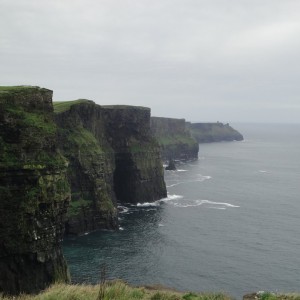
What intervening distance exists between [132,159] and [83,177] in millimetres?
29585

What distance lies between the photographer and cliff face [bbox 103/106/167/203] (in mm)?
121875

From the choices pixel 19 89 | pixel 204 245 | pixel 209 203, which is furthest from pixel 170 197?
pixel 19 89

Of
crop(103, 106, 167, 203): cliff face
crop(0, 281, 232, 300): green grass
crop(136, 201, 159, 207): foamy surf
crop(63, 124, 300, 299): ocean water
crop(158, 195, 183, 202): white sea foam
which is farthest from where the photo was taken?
crop(158, 195, 183, 202): white sea foam

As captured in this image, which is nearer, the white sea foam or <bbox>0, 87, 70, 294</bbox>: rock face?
<bbox>0, 87, 70, 294</bbox>: rock face

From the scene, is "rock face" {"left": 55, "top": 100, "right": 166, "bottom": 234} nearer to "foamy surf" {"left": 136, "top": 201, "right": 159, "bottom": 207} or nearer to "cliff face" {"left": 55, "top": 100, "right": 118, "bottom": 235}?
"cliff face" {"left": 55, "top": 100, "right": 118, "bottom": 235}

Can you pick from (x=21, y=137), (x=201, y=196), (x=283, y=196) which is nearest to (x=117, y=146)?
(x=201, y=196)

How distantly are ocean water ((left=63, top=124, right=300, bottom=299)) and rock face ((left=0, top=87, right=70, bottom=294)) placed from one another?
8187 millimetres

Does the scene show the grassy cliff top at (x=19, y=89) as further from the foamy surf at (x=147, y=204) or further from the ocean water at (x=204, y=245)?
the foamy surf at (x=147, y=204)

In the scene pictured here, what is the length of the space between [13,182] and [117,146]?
215 feet

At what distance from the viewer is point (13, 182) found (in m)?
57.8

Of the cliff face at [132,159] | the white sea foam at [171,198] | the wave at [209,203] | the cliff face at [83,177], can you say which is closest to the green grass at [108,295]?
the cliff face at [83,177]

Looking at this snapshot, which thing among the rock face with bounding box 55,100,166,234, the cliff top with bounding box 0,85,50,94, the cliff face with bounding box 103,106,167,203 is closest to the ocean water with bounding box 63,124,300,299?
the rock face with bounding box 55,100,166,234

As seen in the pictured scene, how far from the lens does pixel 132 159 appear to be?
121250 mm

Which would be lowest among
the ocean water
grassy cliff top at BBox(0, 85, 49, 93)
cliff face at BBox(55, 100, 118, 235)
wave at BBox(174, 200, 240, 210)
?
the ocean water
